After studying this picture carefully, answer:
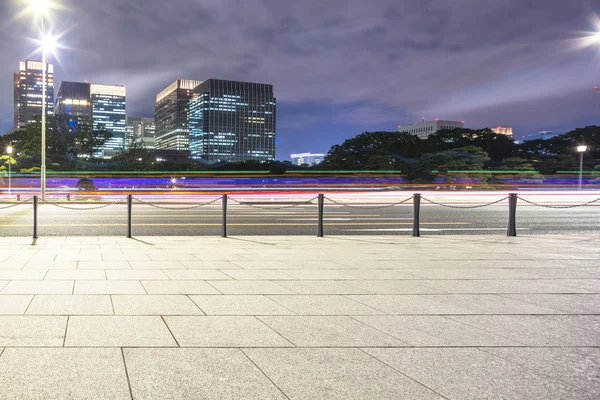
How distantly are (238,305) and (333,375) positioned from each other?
227 cm

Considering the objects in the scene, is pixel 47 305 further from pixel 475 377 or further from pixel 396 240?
pixel 396 240

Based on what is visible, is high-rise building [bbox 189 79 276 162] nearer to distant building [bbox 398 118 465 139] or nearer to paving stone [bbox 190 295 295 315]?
distant building [bbox 398 118 465 139]

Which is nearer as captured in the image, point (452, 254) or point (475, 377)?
point (475, 377)

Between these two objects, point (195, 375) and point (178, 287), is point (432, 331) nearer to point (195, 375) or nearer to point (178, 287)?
point (195, 375)

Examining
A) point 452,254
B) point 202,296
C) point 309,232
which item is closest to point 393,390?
point 202,296

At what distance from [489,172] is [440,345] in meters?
58.7

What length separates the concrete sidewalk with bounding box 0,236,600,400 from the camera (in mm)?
3322

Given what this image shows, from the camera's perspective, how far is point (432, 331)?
4574 millimetres

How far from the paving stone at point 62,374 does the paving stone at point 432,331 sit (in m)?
2.46

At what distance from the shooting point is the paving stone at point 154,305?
5187 mm

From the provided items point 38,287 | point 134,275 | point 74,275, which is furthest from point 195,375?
point 74,275

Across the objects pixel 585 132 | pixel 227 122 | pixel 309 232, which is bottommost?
pixel 309 232

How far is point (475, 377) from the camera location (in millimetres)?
3465

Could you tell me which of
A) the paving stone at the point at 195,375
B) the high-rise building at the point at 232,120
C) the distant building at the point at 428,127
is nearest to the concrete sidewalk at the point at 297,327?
the paving stone at the point at 195,375
